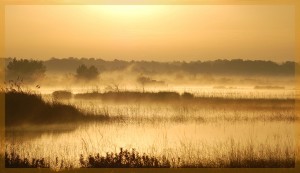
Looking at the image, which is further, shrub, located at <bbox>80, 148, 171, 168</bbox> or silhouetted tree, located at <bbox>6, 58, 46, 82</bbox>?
silhouetted tree, located at <bbox>6, 58, 46, 82</bbox>

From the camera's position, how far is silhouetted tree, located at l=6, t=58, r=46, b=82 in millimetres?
7402

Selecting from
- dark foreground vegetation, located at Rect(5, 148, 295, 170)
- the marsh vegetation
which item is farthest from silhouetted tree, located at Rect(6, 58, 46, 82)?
dark foreground vegetation, located at Rect(5, 148, 295, 170)

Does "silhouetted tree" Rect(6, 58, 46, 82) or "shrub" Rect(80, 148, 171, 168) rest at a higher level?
"silhouetted tree" Rect(6, 58, 46, 82)

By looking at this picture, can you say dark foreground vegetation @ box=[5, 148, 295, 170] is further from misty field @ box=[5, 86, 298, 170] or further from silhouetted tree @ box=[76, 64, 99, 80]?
silhouetted tree @ box=[76, 64, 99, 80]

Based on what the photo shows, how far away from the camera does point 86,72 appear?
24.1 feet

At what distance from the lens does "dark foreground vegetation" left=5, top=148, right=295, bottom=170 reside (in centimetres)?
725

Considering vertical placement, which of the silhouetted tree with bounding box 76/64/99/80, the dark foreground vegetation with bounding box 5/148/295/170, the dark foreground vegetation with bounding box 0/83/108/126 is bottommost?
the dark foreground vegetation with bounding box 5/148/295/170

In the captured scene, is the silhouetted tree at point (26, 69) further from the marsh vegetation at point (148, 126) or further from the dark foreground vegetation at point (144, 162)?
the dark foreground vegetation at point (144, 162)

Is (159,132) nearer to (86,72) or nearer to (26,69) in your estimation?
(86,72)

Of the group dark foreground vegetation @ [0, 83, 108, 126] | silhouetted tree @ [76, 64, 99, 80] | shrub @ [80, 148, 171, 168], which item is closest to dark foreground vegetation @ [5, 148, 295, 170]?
shrub @ [80, 148, 171, 168]

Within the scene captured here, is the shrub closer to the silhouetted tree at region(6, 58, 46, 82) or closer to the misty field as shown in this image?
the misty field

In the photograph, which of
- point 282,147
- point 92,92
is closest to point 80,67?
point 92,92

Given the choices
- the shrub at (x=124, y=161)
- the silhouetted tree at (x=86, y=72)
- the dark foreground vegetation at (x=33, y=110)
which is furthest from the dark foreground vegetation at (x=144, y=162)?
the silhouetted tree at (x=86, y=72)

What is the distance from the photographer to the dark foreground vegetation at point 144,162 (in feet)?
23.8
